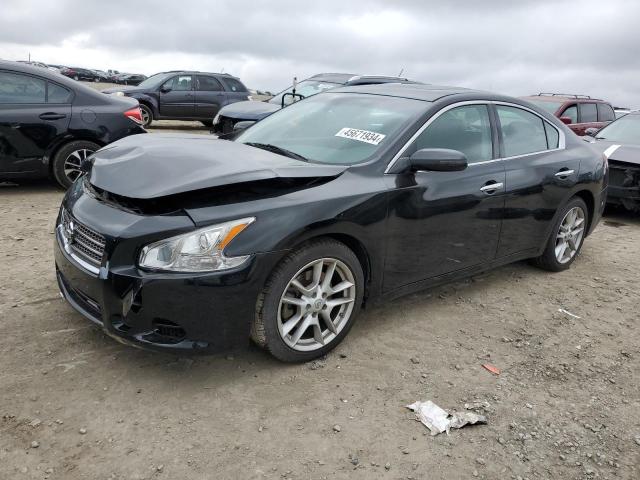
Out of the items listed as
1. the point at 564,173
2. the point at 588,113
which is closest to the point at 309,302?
the point at 564,173

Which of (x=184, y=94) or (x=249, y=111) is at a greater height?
(x=184, y=94)

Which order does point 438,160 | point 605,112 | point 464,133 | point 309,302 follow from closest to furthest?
1. point 309,302
2. point 438,160
3. point 464,133
4. point 605,112

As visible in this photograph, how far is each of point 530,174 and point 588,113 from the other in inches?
351

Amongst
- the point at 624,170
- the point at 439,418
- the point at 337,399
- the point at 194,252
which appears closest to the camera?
the point at 194,252

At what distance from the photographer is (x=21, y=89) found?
20.6 ft

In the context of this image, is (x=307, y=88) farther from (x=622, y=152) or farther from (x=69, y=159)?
(x=622, y=152)

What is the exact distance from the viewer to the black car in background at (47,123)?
6.14m

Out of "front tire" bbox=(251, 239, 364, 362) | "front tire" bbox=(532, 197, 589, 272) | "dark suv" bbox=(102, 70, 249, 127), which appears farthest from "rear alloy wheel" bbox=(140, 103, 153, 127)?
"front tire" bbox=(251, 239, 364, 362)

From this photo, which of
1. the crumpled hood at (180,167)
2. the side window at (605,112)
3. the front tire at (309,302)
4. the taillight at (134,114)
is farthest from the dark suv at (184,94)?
the front tire at (309,302)

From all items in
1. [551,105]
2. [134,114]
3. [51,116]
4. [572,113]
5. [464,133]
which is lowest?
[51,116]

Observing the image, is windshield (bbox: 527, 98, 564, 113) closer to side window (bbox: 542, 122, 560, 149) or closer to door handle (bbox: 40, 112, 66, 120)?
side window (bbox: 542, 122, 560, 149)

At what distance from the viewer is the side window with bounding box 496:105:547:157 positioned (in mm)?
4254

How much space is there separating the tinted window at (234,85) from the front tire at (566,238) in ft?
37.0

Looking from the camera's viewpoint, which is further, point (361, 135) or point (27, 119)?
point (27, 119)
